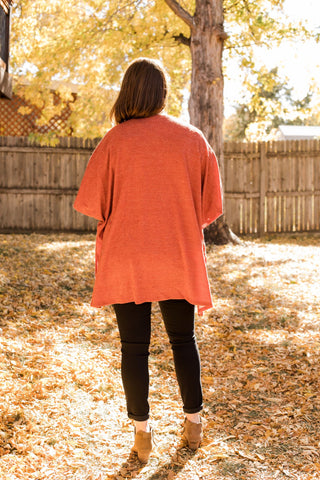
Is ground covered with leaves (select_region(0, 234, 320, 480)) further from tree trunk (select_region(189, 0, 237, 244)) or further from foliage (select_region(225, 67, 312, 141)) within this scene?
foliage (select_region(225, 67, 312, 141))

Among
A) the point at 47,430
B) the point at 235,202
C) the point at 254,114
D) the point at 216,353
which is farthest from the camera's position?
the point at 254,114

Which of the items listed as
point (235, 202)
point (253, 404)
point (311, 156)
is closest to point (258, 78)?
point (311, 156)

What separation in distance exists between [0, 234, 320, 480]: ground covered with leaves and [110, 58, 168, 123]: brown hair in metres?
1.74

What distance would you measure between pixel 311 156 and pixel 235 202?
1979 mm

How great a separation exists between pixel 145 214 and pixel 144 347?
0.63m

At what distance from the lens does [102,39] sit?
36.3 ft

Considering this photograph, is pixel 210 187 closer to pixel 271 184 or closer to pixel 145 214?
pixel 145 214

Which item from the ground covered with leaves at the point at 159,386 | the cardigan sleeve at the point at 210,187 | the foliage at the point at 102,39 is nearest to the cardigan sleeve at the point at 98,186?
the cardigan sleeve at the point at 210,187

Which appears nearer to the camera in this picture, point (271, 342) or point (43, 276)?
point (271, 342)

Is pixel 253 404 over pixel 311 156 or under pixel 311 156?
under

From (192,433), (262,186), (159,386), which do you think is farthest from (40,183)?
(192,433)

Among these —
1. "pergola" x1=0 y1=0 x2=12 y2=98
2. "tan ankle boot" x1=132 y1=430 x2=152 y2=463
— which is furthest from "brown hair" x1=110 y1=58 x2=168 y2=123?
"pergola" x1=0 y1=0 x2=12 y2=98

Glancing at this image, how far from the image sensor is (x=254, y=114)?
88.7 feet

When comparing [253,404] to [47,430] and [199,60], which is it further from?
[199,60]
